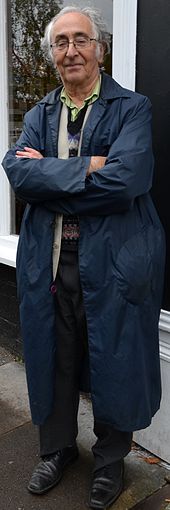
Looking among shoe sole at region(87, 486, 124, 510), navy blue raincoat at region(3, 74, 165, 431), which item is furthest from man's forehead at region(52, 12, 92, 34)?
shoe sole at region(87, 486, 124, 510)

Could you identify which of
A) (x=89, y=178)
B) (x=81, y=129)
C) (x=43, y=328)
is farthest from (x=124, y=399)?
(x=81, y=129)

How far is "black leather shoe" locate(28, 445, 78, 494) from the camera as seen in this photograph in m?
2.62

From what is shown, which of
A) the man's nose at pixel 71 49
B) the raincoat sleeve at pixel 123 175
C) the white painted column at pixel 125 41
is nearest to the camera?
the raincoat sleeve at pixel 123 175

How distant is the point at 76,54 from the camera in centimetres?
219

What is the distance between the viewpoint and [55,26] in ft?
7.30

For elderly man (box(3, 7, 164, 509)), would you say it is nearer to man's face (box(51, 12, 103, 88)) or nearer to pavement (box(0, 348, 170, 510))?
man's face (box(51, 12, 103, 88))

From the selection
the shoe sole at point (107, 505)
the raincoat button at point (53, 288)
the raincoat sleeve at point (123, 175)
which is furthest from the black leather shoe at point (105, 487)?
the raincoat sleeve at point (123, 175)

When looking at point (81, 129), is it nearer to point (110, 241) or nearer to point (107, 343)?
point (110, 241)

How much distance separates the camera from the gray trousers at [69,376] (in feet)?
7.74

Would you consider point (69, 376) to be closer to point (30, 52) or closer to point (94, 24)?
point (94, 24)

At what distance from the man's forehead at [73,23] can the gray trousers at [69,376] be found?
84cm

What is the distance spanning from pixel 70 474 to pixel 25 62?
258 centimetres

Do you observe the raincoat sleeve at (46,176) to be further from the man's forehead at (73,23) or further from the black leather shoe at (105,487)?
the black leather shoe at (105,487)

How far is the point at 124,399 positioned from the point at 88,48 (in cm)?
135
